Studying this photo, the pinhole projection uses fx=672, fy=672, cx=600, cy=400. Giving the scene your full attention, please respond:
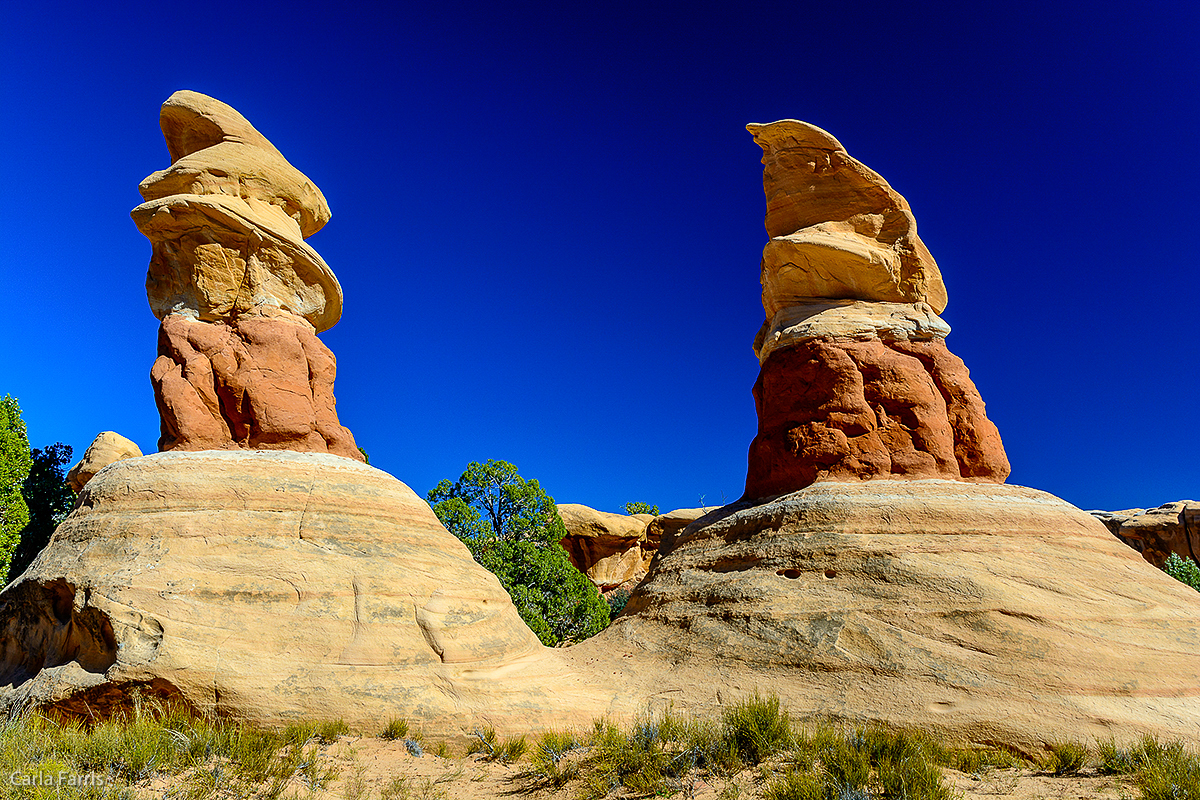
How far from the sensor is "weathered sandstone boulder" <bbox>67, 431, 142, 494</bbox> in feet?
76.2

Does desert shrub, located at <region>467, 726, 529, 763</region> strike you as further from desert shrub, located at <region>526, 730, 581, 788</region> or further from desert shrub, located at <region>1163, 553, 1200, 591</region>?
desert shrub, located at <region>1163, 553, 1200, 591</region>

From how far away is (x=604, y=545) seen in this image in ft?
130

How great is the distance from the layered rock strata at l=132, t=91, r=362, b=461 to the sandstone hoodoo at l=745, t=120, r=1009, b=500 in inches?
337

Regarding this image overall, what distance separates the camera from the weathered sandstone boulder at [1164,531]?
36250 mm

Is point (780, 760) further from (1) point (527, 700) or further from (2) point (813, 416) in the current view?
(2) point (813, 416)

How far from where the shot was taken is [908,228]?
14625 millimetres

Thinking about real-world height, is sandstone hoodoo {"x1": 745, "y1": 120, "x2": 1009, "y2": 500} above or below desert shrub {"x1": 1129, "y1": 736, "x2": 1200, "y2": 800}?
above

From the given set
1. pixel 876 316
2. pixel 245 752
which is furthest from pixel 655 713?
pixel 876 316

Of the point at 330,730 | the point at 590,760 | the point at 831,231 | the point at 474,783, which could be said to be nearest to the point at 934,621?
the point at 590,760

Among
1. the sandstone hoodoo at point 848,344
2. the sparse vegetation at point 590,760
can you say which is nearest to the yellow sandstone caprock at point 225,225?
the sparse vegetation at point 590,760

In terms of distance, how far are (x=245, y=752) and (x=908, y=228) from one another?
14.9 meters

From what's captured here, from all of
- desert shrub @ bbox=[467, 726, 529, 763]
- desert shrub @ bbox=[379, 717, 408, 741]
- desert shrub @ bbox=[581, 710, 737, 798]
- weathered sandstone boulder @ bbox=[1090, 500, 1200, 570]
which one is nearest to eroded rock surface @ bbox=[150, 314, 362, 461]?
desert shrub @ bbox=[379, 717, 408, 741]

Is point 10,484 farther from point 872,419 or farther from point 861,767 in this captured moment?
point 861,767

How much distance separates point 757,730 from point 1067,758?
333 centimetres
